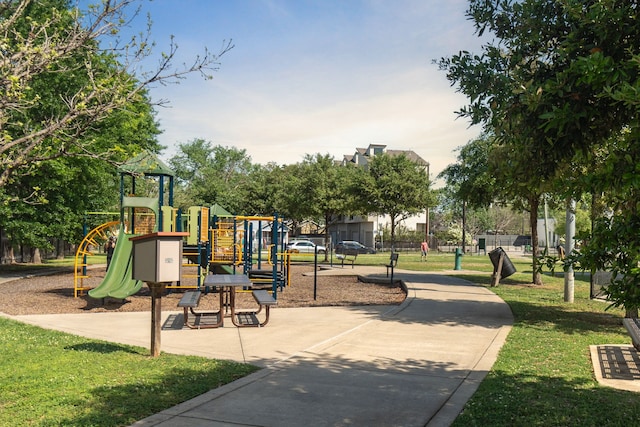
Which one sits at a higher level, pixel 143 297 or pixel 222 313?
pixel 222 313

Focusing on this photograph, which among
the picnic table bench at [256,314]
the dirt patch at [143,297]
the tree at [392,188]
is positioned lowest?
the dirt patch at [143,297]

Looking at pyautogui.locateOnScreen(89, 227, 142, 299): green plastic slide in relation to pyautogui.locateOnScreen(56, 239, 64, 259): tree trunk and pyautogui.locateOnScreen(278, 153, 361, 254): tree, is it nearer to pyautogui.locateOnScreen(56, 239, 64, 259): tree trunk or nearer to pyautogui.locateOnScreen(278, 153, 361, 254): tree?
pyautogui.locateOnScreen(56, 239, 64, 259): tree trunk

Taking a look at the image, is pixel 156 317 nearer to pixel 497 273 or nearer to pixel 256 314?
pixel 256 314

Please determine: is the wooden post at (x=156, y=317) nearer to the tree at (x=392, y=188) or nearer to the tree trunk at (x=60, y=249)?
the tree at (x=392, y=188)

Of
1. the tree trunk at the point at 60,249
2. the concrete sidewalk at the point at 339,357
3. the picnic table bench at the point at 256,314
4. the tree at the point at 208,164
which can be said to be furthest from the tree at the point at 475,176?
the tree at the point at 208,164

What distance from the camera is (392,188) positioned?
140 ft

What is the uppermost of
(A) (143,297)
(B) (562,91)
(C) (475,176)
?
(C) (475,176)

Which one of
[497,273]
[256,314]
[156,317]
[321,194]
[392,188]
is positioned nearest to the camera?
[156,317]

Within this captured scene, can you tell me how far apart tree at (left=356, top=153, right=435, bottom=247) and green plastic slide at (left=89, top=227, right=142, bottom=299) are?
29.6 metres

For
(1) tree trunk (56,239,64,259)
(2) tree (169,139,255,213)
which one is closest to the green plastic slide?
(1) tree trunk (56,239,64,259)

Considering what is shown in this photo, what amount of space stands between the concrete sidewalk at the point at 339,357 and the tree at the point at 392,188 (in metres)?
29.1

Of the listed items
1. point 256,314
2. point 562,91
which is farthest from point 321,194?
point 562,91

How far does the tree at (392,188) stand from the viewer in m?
43.1

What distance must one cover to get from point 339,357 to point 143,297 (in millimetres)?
9235
